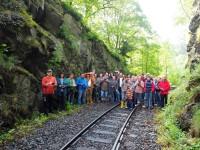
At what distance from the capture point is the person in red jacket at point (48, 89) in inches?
601

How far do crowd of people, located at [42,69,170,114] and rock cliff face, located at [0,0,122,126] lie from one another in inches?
39.7

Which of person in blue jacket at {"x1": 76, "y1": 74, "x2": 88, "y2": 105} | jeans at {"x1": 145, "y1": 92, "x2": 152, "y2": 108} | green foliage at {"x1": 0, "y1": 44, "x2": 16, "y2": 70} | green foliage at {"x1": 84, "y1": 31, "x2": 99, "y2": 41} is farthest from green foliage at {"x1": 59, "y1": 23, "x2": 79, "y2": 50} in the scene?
green foliage at {"x1": 0, "y1": 44, "x2": 16, "y2": 70}

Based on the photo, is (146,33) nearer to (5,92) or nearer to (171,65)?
(171,65)

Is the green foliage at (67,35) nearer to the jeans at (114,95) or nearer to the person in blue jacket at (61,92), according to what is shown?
the person in blue jacket at (61,92)

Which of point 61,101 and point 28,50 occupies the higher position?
point 28,50

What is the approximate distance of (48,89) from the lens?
15.5 m

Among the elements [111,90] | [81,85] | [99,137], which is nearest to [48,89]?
[99,137]

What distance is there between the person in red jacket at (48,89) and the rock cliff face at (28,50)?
325 millimetres

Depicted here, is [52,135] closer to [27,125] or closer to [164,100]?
[27,125]

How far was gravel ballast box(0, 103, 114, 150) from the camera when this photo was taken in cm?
976

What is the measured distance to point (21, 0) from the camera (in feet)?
53.0

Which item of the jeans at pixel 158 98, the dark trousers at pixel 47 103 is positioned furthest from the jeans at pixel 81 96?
the dark trousers at pixel 47 103

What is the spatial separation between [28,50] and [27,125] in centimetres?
361

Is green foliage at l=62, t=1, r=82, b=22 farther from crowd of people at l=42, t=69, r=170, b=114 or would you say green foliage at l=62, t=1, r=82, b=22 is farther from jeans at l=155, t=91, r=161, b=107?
jeans at l=155, t=91, r=161, b=107
